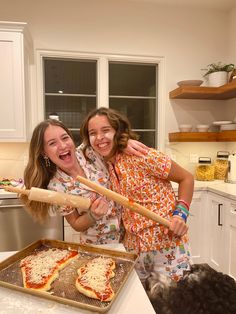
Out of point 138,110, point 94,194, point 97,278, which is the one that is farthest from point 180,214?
point 138,110

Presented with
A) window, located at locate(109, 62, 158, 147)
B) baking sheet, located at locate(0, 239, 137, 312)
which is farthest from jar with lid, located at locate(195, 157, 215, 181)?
baking sheet, located at locate(0, 239, 137, 312)

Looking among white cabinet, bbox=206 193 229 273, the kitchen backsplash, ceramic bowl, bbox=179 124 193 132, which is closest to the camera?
white cabinet, bbox=206 193 229 273

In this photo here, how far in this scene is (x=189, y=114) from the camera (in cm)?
299

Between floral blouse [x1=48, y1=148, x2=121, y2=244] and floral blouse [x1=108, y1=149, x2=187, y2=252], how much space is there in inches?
3.2

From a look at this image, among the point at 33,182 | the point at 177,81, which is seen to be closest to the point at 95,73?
the point at 177,81

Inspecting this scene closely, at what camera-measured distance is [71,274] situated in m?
0.83

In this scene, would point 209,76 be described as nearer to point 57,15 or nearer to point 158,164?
point 57,15

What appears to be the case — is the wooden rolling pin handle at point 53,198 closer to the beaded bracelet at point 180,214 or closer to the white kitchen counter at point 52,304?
the white kitchen counter at point 52,304

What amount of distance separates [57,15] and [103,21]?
0.49 m

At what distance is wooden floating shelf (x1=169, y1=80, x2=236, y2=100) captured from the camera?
8.43ft

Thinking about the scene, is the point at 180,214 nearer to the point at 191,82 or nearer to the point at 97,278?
the point at 97,278

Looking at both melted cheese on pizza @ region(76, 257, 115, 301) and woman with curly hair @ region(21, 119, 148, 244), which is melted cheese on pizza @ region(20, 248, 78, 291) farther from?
woman with curly hair @ region(21, 119, 148, 244)

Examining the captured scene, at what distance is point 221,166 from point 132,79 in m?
1.46

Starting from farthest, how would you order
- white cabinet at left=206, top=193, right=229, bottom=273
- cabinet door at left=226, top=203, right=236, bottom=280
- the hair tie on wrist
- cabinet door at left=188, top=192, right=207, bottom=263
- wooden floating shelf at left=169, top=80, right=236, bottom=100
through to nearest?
wooden floating shelf at left=169, top=80, right=236, bottom=100
cabinet door at left=188, top=192, right=207, bottom=263
white cabinet at left=206, top=193, right=229, bottom=273
cabinet door at left=226, top=203, right=236, bottom=280
the hair tie on wrist
